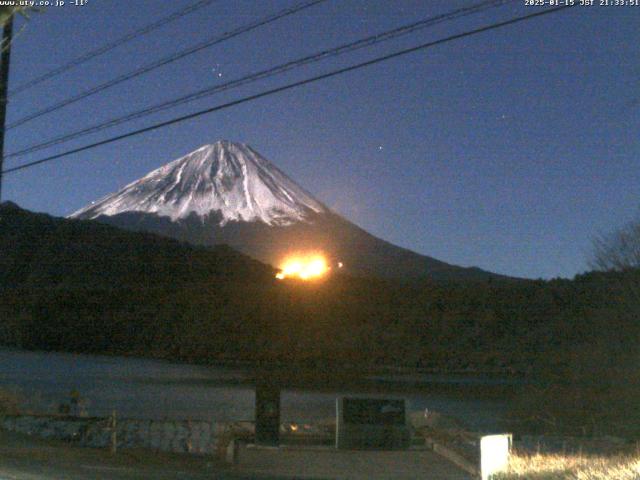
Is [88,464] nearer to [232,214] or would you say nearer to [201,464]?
[201,464]

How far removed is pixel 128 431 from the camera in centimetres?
2045

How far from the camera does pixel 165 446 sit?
19.9 m

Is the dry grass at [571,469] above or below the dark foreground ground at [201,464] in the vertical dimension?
above

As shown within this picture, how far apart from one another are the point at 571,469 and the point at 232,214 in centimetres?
11167

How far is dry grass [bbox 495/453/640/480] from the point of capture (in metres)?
10.4

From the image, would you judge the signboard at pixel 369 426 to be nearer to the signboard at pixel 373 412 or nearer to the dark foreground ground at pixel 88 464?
the signboard at pixel 373 412

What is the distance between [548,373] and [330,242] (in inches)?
3525

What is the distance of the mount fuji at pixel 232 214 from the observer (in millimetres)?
111562

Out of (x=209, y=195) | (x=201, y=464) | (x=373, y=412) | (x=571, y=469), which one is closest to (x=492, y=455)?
(x=571, y=469)

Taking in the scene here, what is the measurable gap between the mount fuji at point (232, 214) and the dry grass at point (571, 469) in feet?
297

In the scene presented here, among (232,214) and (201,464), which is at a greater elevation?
(232,214)

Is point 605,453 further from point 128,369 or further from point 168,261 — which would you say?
point 168,261

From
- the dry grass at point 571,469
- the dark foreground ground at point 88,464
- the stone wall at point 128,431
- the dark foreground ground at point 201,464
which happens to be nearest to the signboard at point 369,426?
the dark foreground ground at point 201,464

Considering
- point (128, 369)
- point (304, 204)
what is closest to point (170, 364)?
point (128, 369)
